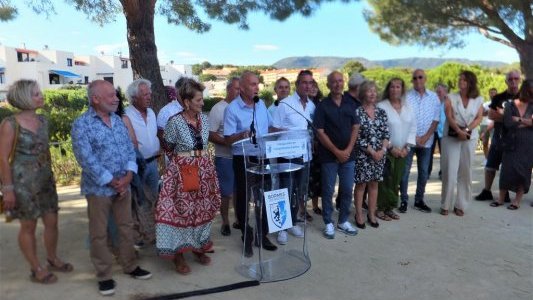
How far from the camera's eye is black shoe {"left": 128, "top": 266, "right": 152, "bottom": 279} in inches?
141

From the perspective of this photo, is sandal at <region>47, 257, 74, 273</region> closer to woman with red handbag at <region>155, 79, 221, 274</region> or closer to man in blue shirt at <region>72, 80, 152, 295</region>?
man in blue shirt at <region>72, 80, 152, 295</region>

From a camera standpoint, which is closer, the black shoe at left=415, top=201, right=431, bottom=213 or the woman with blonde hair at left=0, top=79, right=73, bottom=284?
the woman with blonde hair at left=0, top=79, right=73, bottom=284

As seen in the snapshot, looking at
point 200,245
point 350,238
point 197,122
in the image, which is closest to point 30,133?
point 197,122

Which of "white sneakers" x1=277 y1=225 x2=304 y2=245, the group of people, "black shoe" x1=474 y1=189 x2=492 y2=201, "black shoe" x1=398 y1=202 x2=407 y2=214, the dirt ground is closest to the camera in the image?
the group of people

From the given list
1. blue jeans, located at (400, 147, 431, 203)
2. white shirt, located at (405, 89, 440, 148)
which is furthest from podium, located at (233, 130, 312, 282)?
white shirt, located at (405, 89, 440, 148)

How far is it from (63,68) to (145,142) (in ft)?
200

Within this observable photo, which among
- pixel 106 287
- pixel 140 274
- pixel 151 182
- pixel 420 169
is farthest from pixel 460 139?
pixel 106 287

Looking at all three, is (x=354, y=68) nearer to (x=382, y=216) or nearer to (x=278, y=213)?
(x=382, y=216)

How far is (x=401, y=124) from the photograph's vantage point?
16.4 ft

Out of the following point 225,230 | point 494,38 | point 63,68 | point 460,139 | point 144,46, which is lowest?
point 225,230

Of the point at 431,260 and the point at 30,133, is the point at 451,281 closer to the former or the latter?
the point at 431,260

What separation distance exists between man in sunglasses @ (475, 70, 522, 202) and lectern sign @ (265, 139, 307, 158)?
3462 millimetres

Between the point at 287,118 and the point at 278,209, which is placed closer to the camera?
the point at 278,209

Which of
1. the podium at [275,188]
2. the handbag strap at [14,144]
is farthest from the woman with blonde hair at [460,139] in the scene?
the handbag strap at [14,144]
